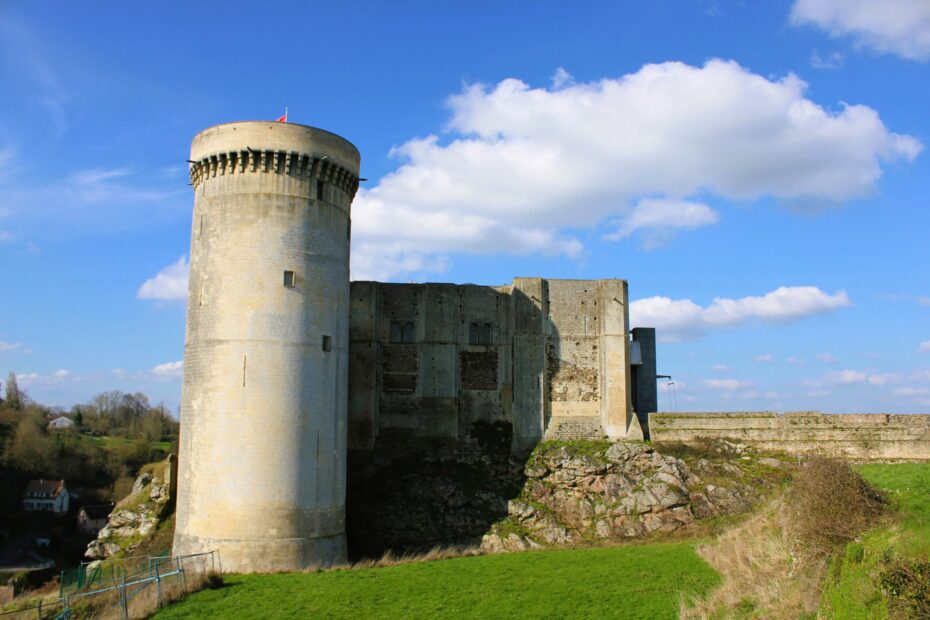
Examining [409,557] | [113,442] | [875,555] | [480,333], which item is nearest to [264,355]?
[409,557]

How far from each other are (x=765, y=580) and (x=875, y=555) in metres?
4.21

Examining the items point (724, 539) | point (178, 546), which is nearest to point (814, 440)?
point (724, 539)

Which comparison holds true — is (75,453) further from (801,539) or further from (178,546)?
(801,539)

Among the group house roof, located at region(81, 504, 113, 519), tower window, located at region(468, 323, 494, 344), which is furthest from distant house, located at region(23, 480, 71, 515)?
tower window, located at region(468, 323, 494, 344)

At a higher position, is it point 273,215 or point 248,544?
point 273,215

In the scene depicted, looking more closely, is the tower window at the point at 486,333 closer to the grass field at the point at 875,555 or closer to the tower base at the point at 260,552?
the tower base at the point at 260,552

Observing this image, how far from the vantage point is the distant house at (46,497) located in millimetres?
63406

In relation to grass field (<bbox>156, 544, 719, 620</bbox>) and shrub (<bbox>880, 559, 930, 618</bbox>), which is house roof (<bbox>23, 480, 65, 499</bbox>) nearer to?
grass field (<bbox>156, 544, 719, 620</bbox>)

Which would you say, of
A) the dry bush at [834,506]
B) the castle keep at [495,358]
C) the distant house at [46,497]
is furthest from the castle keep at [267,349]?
the distant house at [46,497]

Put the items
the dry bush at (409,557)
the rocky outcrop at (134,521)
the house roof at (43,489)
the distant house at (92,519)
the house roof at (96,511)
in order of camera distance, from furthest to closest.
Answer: the house roof at (43,489)
the house roof at (96,511)
the distant house at (92,519)
the rocky outcrop at (134,521)
the dry bush at (409,557)

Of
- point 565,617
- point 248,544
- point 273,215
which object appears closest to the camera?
point 565,617

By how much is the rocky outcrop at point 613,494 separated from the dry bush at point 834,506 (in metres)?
14.1

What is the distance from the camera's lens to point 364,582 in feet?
72.8

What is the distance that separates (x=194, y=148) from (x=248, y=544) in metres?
14.3
